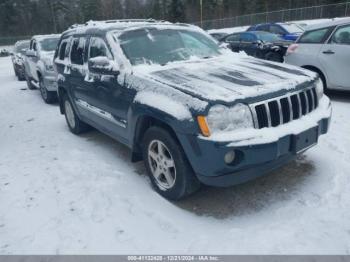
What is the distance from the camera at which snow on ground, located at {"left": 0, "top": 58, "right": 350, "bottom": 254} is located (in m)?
3.02

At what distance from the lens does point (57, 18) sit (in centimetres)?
Result: 6631

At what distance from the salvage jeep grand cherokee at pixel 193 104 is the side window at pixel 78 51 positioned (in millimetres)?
183

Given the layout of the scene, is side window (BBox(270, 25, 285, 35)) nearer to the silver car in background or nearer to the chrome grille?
the silver car in background

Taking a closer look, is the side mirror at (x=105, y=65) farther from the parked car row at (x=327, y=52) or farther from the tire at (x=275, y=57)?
the tire at (x=275, y=57)

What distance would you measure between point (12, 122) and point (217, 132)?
244 inches

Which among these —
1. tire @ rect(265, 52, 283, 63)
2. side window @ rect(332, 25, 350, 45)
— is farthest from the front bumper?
tire @ rect(265, 52, 283, 63)

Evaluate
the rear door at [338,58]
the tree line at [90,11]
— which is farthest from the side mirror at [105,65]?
the tree line at [90,11]

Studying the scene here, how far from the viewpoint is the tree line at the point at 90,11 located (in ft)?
171

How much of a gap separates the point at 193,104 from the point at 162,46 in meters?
1.65

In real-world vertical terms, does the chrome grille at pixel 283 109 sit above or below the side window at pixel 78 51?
below

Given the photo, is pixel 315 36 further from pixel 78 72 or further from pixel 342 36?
pixel 78 72

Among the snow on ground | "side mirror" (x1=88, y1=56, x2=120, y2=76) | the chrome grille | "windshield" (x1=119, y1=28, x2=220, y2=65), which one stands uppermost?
"windshield" (x1=119, y1=28, x2=220, y2=65)

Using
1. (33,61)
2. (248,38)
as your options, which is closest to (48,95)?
(33,61)

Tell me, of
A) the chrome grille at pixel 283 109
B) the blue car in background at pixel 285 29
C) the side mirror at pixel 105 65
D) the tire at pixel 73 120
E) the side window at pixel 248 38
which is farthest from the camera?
the blue car in background at pixel 285 29
